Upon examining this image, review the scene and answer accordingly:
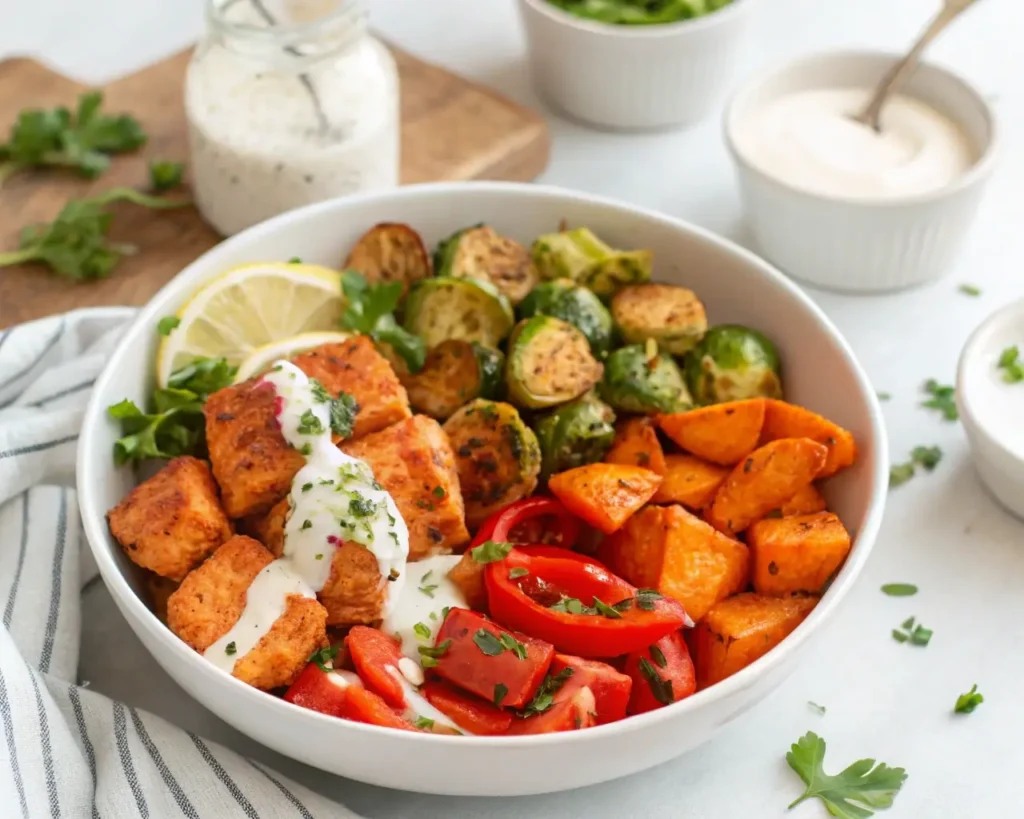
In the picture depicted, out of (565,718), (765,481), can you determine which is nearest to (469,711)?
(565,718)

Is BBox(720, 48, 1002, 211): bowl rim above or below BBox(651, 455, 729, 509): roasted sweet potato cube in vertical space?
above

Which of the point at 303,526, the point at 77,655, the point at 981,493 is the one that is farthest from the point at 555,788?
the point at 981,493

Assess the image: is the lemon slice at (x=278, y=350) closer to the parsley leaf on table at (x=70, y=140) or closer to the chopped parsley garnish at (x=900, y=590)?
the chopped parsley garnish at (x=900, y=590)

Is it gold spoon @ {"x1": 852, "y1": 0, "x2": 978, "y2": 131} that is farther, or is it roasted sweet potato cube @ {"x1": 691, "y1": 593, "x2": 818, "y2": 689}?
gold spoon @ {"x1": 852, "y1": 0, "x2": 978, "y2": 131}

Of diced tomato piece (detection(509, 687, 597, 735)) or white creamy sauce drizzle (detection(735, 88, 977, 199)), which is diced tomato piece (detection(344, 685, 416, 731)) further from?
white creamy sauce drizzle (detection(735, 88, 977, 199))

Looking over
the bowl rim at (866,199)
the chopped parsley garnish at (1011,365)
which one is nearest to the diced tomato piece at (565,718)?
the chopped parsley garnish at (1011,365)

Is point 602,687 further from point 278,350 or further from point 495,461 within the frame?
point 278,350

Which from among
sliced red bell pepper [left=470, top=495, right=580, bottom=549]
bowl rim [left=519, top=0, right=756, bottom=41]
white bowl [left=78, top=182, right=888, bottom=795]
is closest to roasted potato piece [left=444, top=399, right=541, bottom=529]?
sliced red bell pepper [left=470, top=495, right=580, bottom=549]
